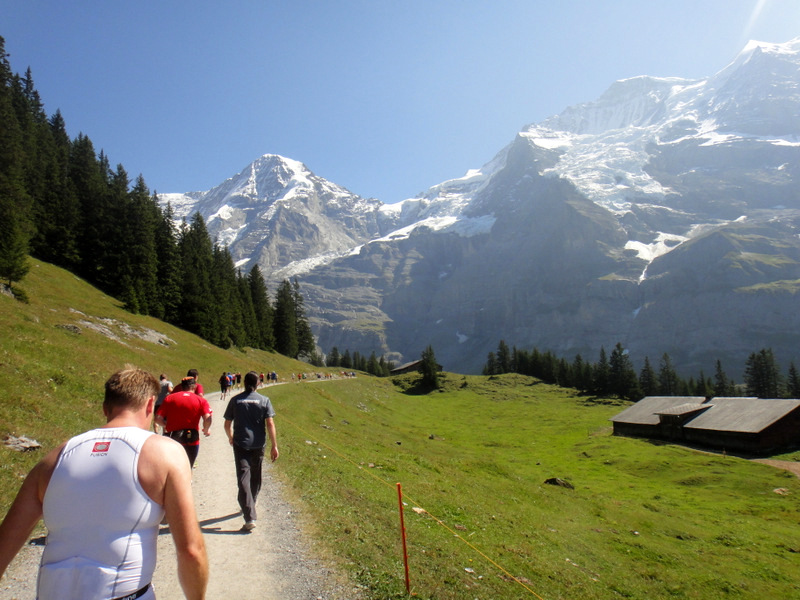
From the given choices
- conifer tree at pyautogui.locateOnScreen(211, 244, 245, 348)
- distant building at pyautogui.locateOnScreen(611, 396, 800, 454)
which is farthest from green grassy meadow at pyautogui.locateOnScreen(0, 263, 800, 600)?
conifer tree at pyautogui.locateOnScreen(211, 244, 245, 348)

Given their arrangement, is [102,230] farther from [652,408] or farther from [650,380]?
[650,380]

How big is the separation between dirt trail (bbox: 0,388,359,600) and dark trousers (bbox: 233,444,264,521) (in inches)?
21.5

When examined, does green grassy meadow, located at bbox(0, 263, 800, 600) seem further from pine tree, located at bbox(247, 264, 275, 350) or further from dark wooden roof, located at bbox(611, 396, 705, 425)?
pine tree, located at bbox(247, 264, 275, 350)

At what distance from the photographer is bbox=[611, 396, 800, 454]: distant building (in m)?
53.1

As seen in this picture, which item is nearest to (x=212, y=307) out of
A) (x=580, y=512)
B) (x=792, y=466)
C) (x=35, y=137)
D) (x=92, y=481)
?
(x=35, y=137)

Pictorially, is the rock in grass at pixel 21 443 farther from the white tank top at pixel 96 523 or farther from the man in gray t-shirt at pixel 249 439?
the white tank top at pixel 96 523

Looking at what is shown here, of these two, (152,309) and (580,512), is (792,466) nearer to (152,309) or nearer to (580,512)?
(580,512)

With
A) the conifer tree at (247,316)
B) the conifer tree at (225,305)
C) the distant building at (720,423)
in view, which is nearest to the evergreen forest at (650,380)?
the distant building at (720,423)

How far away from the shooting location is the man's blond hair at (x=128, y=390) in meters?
3.85

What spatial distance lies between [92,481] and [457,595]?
840 cm

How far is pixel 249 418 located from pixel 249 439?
0.50m

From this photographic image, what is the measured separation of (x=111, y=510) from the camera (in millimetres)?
3191

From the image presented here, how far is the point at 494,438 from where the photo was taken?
61969 mm

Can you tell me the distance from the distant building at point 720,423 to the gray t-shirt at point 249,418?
207ft
